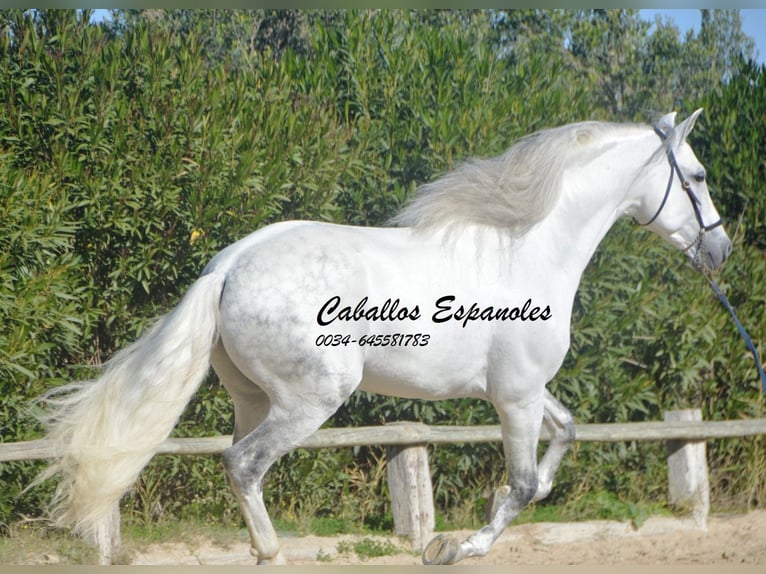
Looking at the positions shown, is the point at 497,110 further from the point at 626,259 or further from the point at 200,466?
the point at 200,466

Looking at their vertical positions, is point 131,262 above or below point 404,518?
above

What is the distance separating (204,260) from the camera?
5.48 m

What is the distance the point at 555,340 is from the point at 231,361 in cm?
145

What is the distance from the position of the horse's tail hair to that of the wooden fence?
0.94m

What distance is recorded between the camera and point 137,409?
140 inches

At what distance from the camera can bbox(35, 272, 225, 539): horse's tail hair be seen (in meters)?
3.53

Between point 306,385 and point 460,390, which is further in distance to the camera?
point 460,390

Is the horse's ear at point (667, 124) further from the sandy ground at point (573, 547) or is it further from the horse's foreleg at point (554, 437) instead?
the sandy ground at point (573, 547)

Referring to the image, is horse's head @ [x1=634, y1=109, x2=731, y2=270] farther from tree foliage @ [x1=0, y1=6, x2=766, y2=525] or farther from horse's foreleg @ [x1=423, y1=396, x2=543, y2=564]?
horse's foreleg @ [x1=423, y1=396, x2=543, y2=564]

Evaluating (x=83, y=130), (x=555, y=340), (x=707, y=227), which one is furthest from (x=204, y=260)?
(x=707, y=227)

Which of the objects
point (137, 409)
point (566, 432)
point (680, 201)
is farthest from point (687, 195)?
point (137, 409)

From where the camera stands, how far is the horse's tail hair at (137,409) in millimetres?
3527

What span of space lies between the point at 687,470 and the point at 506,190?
11.1 feet

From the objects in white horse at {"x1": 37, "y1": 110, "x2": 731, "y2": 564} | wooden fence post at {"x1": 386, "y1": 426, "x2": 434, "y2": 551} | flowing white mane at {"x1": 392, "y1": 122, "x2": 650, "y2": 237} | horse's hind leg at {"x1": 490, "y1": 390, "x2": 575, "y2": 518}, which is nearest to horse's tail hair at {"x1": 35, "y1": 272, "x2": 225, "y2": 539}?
white horse at {"x1": 37, "y1": 110, "x2": 731, "y2": 564}
